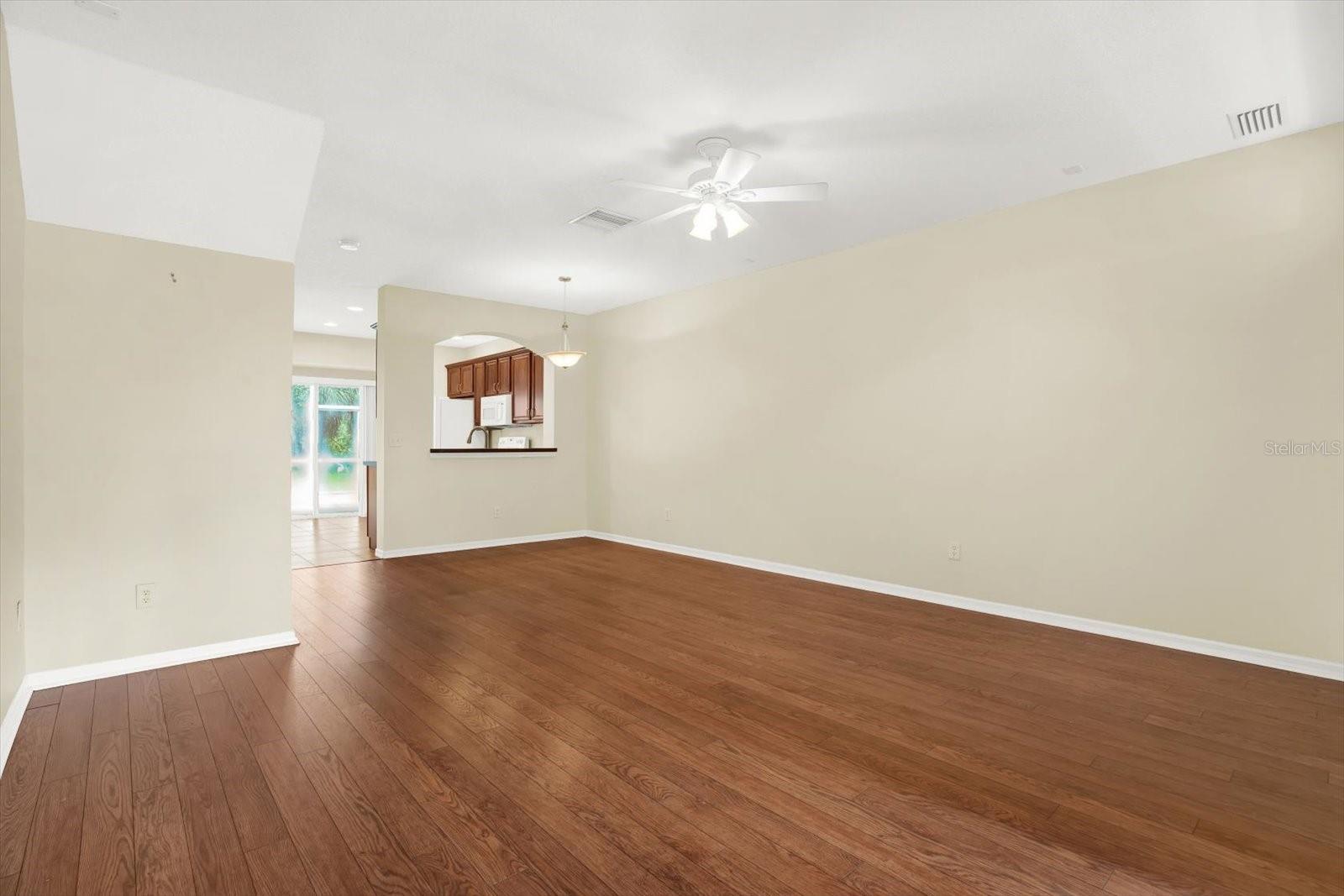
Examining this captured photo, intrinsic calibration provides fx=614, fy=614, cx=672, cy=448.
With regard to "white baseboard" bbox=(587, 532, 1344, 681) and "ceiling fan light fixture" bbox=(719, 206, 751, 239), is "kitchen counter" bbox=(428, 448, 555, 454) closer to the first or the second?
"white baseboard" bbox=(587, 532, 1344, 681)

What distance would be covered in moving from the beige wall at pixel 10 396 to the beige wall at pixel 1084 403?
387cm

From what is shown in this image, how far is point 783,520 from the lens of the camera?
5.49 metres

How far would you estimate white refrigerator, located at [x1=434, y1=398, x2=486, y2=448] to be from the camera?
407 inches

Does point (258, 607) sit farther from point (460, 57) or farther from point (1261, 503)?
point (1261, 503)

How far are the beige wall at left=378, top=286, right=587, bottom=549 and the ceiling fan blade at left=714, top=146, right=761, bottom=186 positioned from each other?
417cm

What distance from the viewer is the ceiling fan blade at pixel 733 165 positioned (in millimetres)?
2963

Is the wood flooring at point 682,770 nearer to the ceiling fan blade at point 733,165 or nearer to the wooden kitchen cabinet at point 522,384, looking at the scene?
the ceiling fan blade at point 733,165

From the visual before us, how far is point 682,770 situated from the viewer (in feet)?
7.08

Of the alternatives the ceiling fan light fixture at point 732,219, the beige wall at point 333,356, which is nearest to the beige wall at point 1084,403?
the ceiling fan light fixture at point 732,219

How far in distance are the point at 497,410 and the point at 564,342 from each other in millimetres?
2201

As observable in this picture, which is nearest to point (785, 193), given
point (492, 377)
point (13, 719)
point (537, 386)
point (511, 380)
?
point (13, 719)

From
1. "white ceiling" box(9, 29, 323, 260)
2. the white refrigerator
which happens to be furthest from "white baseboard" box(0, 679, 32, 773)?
the white refrigerator

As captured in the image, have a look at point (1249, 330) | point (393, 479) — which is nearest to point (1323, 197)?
point (1249, 330)

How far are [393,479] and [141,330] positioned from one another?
10.2 ft
